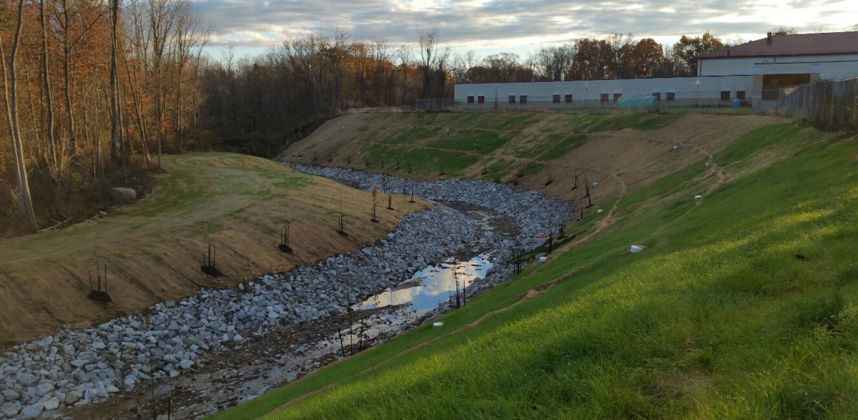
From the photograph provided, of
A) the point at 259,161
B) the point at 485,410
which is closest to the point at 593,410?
the point at 485,410

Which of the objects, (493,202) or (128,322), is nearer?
(128,322)

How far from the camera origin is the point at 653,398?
219 inches

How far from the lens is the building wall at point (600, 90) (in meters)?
62.2

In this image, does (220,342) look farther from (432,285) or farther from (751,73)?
(751,73)

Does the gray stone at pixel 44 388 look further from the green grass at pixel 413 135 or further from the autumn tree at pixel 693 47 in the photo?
the autumn tree at pixel 693 47

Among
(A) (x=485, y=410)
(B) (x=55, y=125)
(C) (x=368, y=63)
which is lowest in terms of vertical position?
(A) (x=485, y=410)

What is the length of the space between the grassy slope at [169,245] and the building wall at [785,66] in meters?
49.1

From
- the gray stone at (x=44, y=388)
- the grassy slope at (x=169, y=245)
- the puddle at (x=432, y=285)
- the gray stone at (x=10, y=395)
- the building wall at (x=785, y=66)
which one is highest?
the building wall at (x=785, y=66)

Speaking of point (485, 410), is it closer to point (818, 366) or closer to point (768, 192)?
point (818, 366)

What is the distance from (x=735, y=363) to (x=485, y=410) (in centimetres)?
286

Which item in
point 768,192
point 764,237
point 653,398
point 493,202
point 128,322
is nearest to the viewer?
point 653,398

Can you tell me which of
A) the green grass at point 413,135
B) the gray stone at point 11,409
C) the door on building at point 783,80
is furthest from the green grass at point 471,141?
the gray stone at point 11,409

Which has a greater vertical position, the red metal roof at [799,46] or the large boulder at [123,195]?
the red metal roof at [799,46]

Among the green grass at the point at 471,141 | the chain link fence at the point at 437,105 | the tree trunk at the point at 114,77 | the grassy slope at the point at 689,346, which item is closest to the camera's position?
the grassy slope at the point at 689,346
